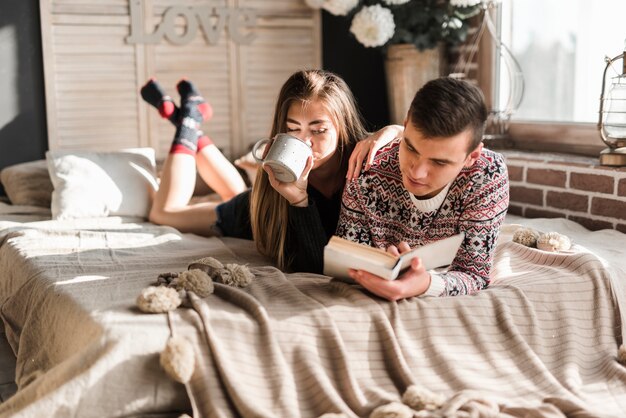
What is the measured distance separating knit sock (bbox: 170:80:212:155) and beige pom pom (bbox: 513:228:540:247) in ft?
4.15

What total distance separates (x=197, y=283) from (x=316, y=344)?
297 millimetres

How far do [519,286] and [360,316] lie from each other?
0.46m

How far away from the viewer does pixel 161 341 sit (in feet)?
4.67

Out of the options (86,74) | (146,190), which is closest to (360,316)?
(146,190)

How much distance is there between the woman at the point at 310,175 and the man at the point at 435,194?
10 centimetres

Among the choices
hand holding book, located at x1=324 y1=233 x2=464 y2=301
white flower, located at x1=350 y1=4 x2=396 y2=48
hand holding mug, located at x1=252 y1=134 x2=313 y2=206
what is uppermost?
white flower, located at x1=350 y1=4 x2=396 y2=48

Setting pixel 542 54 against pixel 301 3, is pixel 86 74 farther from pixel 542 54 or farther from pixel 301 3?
pixel 542 54

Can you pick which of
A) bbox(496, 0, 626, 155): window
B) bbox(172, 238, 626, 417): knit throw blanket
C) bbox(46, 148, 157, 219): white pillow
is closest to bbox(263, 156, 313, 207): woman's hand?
bbox(172, 238, 626, 417): knit throw blanket

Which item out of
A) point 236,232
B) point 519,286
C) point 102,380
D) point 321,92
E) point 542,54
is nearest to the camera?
point 102,380

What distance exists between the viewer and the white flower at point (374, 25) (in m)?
3.26

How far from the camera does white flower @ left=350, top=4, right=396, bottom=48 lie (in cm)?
326

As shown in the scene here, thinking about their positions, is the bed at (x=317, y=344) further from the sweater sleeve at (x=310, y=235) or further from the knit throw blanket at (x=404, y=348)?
the sweater sleeve at (x=310, y=235)

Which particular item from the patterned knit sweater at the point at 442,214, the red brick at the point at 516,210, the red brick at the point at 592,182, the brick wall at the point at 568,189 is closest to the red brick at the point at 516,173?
the brick wall at the point at 568,189

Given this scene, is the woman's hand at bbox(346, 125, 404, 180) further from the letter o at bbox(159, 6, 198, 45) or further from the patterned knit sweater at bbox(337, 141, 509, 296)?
the letter o at bbox(159, 6, 198, 45)
